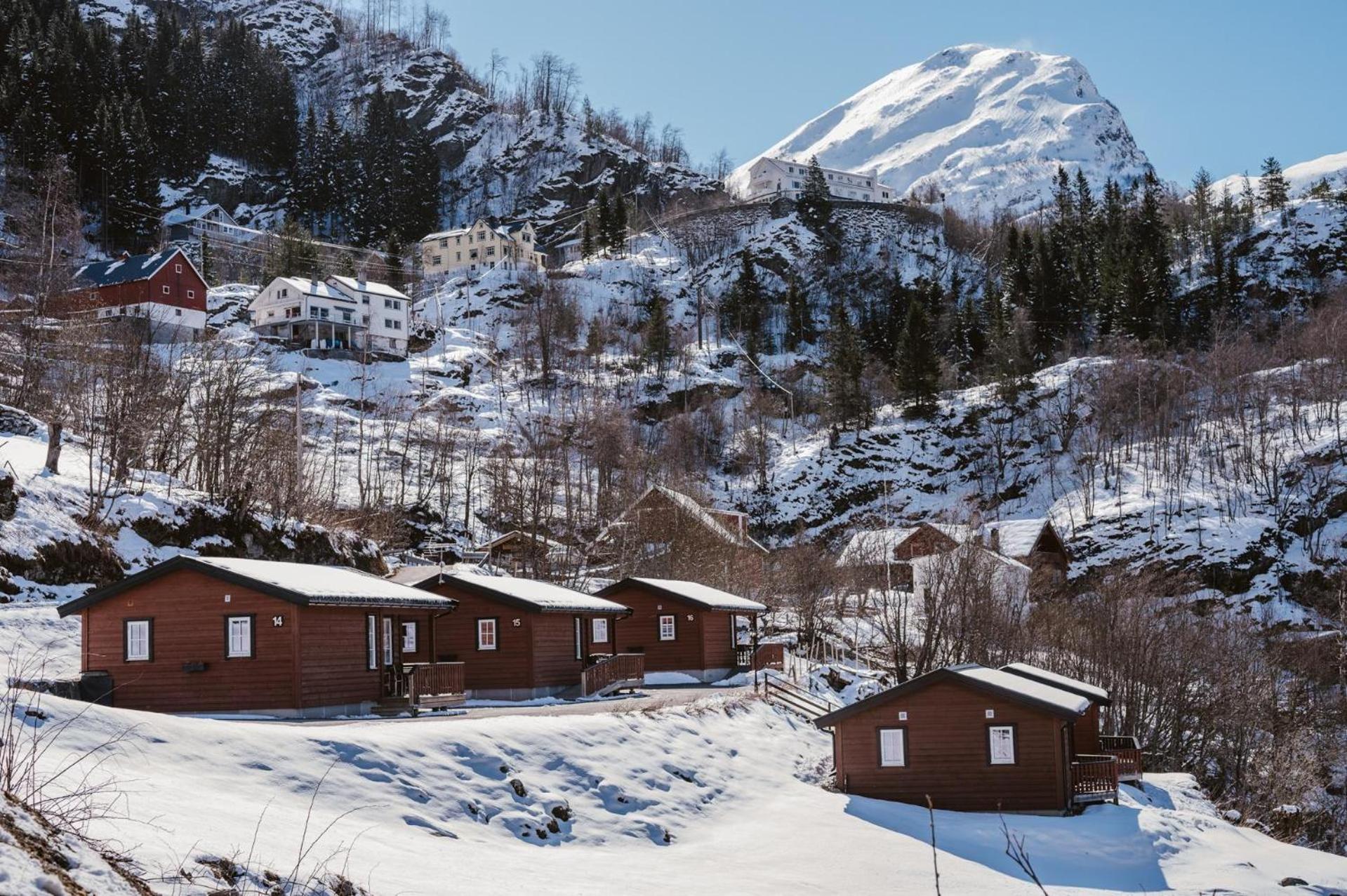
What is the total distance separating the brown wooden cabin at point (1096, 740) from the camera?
33000 millimetres

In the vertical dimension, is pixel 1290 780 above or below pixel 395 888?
below

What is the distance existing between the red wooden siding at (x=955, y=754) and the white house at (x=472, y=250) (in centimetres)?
10267

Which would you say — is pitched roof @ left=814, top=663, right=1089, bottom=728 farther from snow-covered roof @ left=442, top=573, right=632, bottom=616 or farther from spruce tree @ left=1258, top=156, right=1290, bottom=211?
spruce tree @ left=1258, top=156, right=1290, bottom=211

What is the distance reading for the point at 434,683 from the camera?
98.3 feet

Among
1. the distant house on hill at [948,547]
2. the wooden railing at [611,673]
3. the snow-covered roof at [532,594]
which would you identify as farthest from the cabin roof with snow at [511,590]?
the distant house on hill at [948,547]

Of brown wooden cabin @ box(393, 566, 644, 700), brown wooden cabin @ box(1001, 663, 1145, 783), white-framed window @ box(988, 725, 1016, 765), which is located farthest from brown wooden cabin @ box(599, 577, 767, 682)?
white-framed window @ box(988, 725, 1016, 765)

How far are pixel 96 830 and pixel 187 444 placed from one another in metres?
48.6

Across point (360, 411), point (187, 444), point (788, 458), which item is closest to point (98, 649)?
point (187, 444)

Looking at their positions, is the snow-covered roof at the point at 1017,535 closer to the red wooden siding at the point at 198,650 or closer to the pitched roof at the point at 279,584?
the pitched roof at the point at 279,584

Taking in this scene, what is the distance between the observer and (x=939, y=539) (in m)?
63.5

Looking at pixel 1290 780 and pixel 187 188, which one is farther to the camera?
pixel 187 188

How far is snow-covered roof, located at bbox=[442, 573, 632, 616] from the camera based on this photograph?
112ft

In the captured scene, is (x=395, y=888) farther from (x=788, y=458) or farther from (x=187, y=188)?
(x=187, y=188)

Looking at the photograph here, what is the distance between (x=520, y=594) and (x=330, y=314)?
220 ft
